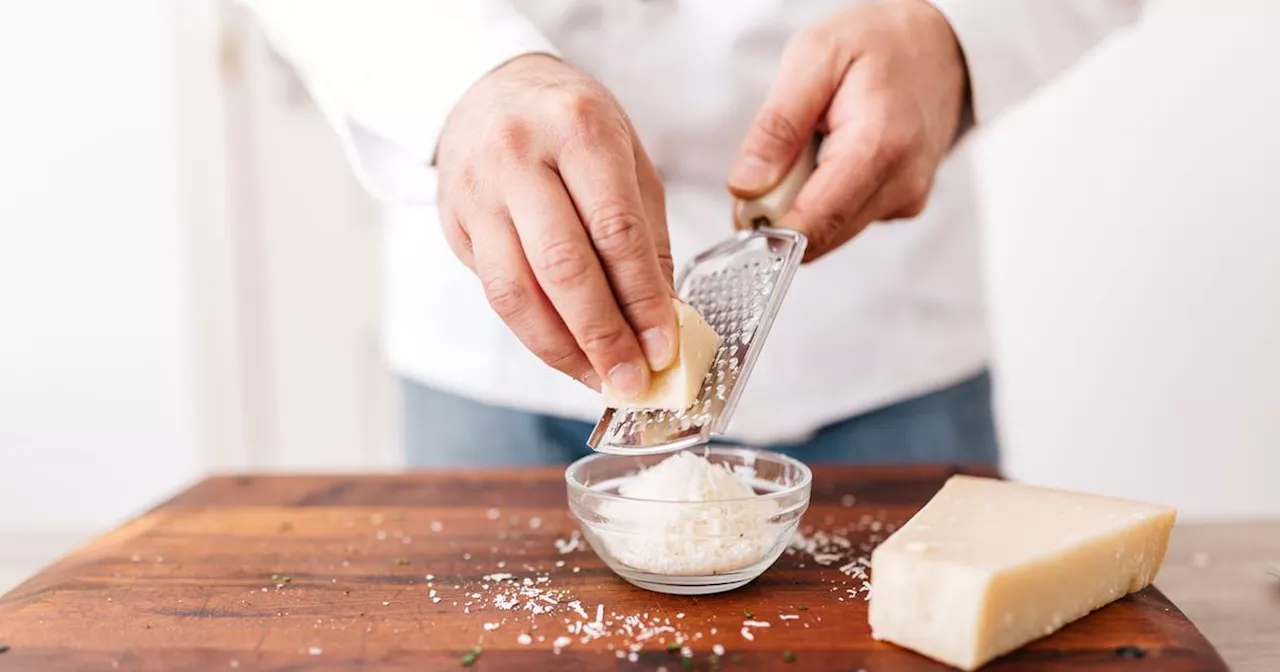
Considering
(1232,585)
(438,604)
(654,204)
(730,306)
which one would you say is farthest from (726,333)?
(1232,585)

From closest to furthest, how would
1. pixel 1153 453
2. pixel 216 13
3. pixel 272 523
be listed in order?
pixel 272 523 < pixel 1153 453 < pixel 216 13

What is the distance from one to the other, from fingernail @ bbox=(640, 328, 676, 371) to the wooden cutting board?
0.76 feet

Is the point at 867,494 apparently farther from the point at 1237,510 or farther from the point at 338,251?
the point at 338,251

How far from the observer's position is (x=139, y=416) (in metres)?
3.04

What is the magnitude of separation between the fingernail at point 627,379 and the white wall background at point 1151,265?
1.73 metres

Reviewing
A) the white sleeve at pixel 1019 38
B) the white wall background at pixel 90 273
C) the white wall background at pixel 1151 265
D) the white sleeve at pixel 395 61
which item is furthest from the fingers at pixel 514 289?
the white wall background at pixel 90 273

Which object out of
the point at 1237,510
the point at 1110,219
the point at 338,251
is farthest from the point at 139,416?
the point at 1237,510

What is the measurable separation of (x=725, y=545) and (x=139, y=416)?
259cm

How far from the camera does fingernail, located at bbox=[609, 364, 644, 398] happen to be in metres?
0.92

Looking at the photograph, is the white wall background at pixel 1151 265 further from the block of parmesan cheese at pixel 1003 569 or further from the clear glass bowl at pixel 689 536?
the clear glass bowl at pixel 689 536

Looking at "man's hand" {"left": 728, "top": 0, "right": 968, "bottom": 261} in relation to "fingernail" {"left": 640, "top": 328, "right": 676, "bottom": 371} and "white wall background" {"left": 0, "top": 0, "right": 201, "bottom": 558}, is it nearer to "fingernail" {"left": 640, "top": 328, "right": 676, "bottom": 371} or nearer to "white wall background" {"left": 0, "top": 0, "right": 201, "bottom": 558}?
"fingernail" {"left": 640, "top": 328, "right": 676, "bottom": 371}

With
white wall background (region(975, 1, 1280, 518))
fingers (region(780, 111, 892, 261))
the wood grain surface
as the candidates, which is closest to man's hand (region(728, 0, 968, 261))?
fingers (region(780, 111, 892, 261))

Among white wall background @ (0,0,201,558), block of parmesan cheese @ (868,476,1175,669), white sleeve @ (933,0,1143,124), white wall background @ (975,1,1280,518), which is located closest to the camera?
block of parmesan cheese @ (868,476,1175,669)

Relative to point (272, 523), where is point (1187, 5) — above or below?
above
